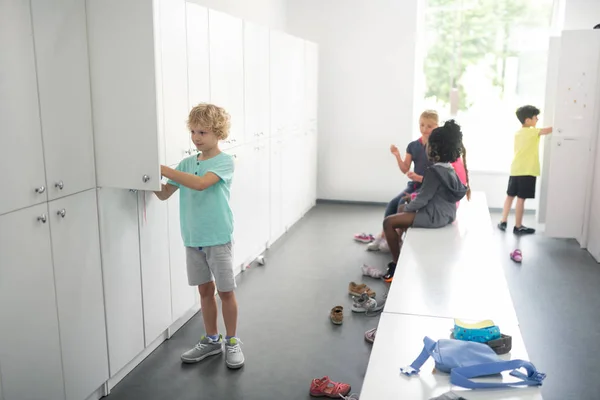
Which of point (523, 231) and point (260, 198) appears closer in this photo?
point (260, 198)

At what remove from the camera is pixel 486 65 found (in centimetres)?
689

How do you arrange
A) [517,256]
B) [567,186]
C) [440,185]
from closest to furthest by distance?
[440,185], [517,256], [567,186]

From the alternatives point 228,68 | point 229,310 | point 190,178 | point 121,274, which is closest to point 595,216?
point 228,68

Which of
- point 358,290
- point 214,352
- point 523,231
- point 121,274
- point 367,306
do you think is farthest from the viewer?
point 523,231

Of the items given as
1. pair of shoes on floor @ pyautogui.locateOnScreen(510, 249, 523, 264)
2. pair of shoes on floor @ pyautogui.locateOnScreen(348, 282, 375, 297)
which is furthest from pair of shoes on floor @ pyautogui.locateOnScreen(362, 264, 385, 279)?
pair of shoes on floor @ pyautogui.locateOnScreen(510, 249, 523, 264)

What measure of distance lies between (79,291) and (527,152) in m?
4.54

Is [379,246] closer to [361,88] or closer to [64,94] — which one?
[361,88]

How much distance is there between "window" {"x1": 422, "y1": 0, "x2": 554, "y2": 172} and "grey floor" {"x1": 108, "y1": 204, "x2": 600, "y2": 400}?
2014 mm

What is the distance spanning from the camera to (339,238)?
553cm

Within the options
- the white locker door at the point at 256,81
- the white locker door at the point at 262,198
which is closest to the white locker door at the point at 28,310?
the white locker door at the point at 256,81

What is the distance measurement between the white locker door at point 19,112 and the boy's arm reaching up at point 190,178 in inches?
21.1

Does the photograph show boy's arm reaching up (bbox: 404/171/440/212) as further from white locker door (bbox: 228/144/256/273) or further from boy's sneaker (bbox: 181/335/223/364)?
boy's sneaker (bbox: 181/335/223/364)

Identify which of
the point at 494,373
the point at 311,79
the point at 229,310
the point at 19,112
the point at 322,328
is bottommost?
the point at 322,328

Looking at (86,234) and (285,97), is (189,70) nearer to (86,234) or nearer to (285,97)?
(86,234)
